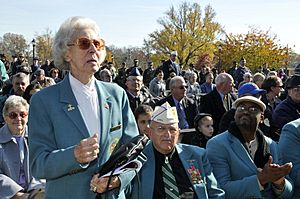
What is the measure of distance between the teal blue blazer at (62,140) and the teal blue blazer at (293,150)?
2.28 metres

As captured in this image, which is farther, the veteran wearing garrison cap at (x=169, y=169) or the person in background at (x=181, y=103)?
the person in background at (x=181, y=103)

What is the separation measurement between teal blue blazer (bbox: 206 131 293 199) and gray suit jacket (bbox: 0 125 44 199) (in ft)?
5.70

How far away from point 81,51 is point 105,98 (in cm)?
32

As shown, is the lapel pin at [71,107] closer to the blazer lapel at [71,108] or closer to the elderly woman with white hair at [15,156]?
the blazer lapel at [71,108]

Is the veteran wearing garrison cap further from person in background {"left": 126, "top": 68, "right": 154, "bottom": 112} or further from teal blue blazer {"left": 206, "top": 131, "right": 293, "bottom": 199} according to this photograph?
person in background {"left": 126, "top": 68, "right": 154, "bottom": 112}

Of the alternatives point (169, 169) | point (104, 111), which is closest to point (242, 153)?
point (169, 169)

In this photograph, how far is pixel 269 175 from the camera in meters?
3.72

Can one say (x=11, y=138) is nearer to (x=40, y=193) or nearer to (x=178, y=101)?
(x=40, y=193)

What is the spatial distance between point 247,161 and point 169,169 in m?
0.93

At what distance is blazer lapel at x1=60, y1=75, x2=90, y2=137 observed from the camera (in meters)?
2.43

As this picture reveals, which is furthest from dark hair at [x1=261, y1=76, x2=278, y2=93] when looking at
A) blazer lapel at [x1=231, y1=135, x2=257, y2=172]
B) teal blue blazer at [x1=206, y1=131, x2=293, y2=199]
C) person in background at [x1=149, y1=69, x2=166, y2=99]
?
person in background at [x1=149, y1=69, x2=166, y2=99]

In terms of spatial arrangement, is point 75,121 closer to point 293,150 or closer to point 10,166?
point 10,166

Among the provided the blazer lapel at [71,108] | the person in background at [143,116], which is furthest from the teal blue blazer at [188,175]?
the person in background at [143,116]

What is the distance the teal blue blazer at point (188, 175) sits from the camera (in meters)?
3.41
